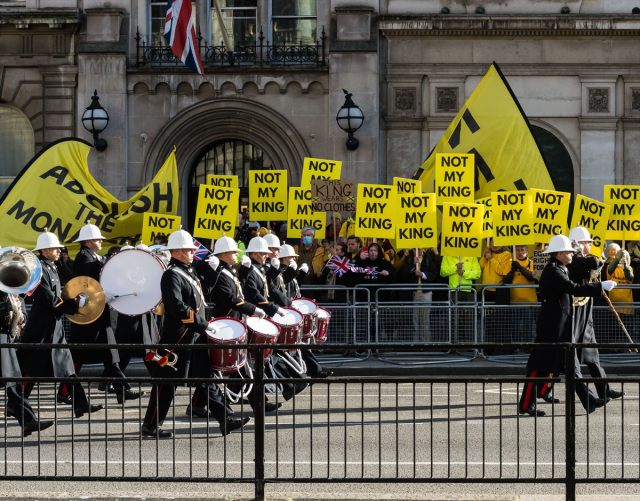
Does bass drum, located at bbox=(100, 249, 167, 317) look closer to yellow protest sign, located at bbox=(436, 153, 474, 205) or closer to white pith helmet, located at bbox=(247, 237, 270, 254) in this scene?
white pith helmet, located at bbox=(247, 237, 270, 254)

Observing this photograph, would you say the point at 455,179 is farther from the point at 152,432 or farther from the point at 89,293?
the point at 152,432

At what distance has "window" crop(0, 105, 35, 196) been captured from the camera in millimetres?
21859

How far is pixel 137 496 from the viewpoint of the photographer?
6.68 metres

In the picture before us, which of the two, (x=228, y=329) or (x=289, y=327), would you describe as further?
(x=289, y=327)

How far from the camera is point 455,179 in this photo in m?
15.8

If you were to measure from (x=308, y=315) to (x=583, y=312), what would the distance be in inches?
133

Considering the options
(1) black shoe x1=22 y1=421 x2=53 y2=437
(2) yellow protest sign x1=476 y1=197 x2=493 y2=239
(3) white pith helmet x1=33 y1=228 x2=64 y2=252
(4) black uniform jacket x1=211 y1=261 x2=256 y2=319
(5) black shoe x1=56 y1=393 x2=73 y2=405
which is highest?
(2) yellow protest sign x1=476 y1=197 x2=493 y2=239

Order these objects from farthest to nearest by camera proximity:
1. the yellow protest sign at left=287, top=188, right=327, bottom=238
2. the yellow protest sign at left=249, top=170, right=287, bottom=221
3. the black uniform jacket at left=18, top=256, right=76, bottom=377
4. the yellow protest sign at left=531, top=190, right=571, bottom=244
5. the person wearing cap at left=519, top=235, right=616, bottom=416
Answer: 1. the yellow protest sign at left=249, top=170, right=287, bottom=221
2. the yellow protest sign at left=287, top=188, right=327, bottom=238
3. the yellow protest sign at left=531, top=190, right=571, bottom=244
4. the person wearing cap at left=519, top=235, right=616, bottom=416
5. the black uniform jacket at left=18, top=256, right=76, bottom=377

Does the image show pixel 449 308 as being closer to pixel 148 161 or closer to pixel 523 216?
pixel 523 216

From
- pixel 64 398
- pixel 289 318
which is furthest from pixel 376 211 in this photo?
pixel 64 398

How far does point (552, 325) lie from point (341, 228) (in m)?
7.53

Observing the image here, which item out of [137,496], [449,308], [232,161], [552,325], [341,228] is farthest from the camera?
[232,161]

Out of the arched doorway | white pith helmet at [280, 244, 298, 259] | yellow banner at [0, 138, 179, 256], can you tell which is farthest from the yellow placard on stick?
the arched doorway

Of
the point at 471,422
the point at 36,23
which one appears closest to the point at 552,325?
the point at 471,422
